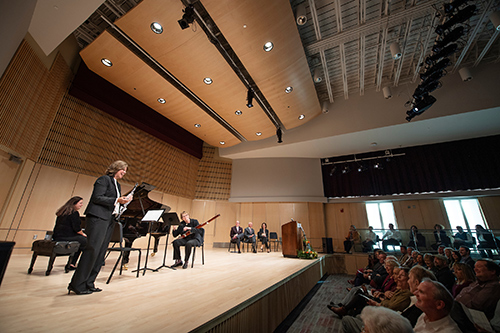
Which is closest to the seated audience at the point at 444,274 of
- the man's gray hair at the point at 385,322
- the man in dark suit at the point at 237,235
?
the man's gray hair at the point at 385,322

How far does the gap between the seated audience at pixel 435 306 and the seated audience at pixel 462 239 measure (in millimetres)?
6918

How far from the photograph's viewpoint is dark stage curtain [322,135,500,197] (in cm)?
764

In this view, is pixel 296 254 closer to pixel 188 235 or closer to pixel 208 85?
pixel 188 235

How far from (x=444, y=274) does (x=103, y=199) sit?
440cm

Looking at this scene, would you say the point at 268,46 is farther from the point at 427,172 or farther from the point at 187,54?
the point at 427,172

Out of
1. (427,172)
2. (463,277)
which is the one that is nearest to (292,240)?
(463,277)

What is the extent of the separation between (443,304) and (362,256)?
23.4ft

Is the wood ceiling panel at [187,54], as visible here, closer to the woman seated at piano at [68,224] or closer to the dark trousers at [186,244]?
the woman seated at piano at [68,224]

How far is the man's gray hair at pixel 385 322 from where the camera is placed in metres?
1.01

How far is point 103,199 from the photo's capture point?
2.04m

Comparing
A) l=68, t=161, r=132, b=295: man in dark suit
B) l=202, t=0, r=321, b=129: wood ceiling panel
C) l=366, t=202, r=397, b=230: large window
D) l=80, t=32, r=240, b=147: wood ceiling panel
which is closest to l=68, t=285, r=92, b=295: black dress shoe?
l=68, t=161, r=132, b=295: man in dark suit

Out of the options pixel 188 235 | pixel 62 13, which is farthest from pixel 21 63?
pixel 188 235

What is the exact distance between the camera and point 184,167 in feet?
31.5

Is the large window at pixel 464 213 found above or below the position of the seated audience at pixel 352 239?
above
